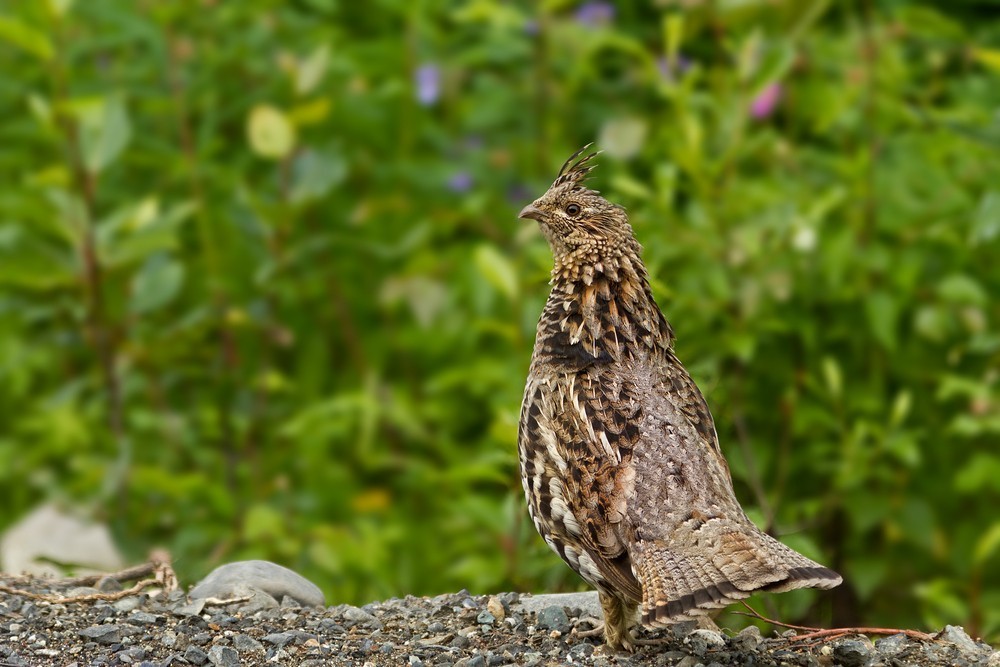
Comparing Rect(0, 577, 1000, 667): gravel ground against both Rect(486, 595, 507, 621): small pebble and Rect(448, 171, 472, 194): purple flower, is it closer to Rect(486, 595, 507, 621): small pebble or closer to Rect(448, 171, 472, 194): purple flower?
Rect(486, 595, 507, 621): small pebble

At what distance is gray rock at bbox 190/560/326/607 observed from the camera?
4.88 m

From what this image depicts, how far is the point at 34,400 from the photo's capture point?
9.05 metres

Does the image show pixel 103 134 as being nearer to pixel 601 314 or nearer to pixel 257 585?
pixel 257 585

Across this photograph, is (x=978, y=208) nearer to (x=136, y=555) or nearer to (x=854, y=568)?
(x=854, y=568)

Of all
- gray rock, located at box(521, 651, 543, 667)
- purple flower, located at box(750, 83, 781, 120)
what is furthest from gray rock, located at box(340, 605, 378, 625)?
purple flower, located at box(750, 83, 781, 120)

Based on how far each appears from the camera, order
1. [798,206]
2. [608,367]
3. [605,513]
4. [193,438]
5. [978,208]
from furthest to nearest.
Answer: [193,438] < [798,206] < [978,208] < [608,367] < [605,513]

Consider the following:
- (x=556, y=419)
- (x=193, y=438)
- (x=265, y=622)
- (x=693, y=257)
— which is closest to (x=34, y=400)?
(x=193, y=438)

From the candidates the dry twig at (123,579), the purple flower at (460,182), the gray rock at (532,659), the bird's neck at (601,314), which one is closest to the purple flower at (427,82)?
the purple flower at (460,182)

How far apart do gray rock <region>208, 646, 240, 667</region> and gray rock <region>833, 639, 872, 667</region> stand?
5.84 feet

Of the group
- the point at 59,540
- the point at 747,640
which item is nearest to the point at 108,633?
the point at 747,640

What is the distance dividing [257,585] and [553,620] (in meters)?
0.99

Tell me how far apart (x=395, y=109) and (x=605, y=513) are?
16.4 ft

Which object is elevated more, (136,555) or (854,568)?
(136,555)

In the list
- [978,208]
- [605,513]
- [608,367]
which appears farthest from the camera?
[978,208]
